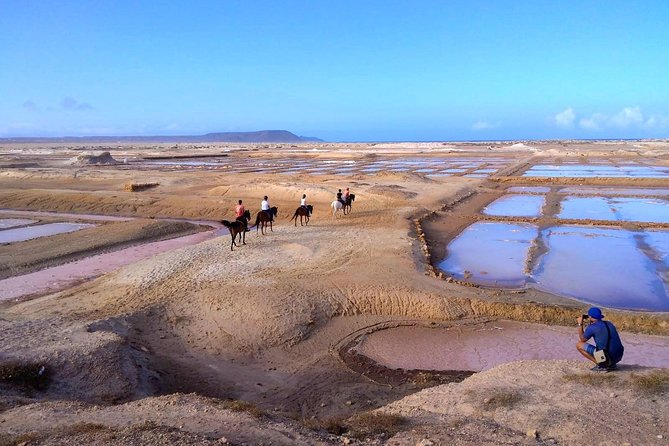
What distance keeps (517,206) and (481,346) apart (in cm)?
2046

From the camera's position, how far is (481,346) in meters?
10.9

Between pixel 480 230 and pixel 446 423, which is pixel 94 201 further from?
pixel 446 423

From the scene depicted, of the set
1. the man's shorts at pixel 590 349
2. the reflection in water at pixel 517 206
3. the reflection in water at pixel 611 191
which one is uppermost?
the man's shorts at pixel 590 349

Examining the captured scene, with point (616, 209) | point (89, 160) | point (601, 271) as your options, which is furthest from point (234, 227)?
point (89, 160)

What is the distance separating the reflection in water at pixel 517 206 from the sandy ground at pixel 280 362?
8.43 m

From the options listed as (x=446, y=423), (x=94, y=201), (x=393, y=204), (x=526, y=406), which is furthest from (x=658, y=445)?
(x=94, y=201)

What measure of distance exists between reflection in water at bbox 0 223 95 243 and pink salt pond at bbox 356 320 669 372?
17599 millimetres

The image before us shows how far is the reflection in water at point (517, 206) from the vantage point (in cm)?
2720

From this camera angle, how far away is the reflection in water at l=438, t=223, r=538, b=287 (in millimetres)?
15445

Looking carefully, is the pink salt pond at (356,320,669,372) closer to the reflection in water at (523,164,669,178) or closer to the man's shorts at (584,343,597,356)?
the man's shorts at (584,343,597,356)

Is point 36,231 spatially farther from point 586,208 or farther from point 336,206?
point 586,208

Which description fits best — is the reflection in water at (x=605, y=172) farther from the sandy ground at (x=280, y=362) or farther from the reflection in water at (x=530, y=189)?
the sandy ground at (x=280, y=362)

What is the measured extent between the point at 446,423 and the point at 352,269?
27.5 feet

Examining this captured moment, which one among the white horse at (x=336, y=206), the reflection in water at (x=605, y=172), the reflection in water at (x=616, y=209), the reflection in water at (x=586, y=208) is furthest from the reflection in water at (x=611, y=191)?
the white horse at (x=336, y=206)
